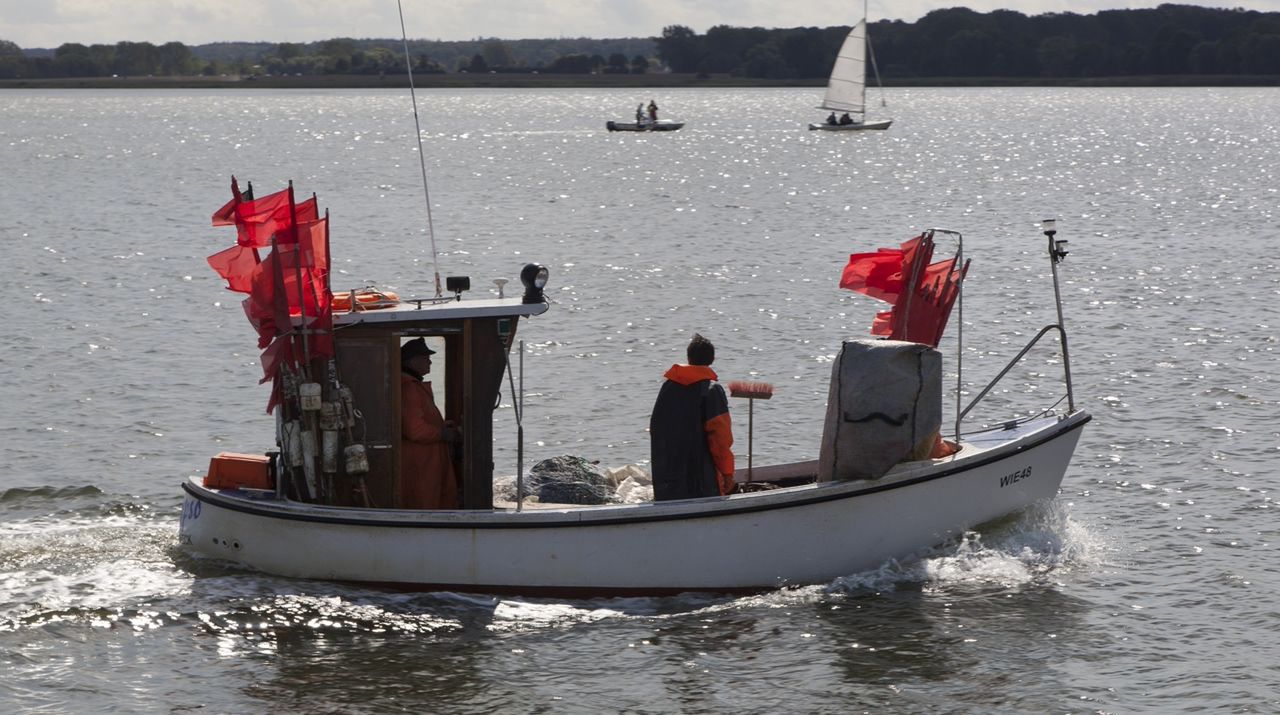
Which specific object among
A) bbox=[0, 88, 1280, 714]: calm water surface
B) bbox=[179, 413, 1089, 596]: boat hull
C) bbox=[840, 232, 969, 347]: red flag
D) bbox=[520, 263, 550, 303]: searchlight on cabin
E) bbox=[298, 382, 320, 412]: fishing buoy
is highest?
bbox=[520, 263, 550, 303]: searchlight on cabin

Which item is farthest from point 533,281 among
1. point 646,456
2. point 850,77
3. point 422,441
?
point 850,77

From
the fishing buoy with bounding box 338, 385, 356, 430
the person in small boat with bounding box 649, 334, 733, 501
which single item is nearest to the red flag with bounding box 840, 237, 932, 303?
the person in small boat with bounding box 649, 334, 733, 501

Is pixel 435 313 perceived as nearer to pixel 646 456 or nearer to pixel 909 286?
pixel 909 286

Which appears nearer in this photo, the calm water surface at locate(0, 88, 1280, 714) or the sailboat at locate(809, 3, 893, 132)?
the calm water surface at locate(0, 88, 1280, 714)

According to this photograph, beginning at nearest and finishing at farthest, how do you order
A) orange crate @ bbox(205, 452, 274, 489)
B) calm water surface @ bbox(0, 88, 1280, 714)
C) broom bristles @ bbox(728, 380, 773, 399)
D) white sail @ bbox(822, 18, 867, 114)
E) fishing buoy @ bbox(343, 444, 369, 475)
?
1. calm water surface @ bbox(0, 88, 1280, 714)
2. fishing buoy @ bbox(343, 444, 369, 475)
3. broom bristles @ bbox(728, 380, 773, 399)
4. orange crate @ bbox(205, 452, 274, 489)
5. white sail @ bbox(822, 18, 867, 114)

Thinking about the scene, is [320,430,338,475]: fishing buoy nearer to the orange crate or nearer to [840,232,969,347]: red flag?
the orange crate

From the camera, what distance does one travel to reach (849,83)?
9938 cm

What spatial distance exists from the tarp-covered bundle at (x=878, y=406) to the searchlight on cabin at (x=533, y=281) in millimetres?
2268

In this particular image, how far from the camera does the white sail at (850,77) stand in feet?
301

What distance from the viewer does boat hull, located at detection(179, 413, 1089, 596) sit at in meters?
11.8

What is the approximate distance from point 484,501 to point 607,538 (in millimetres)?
1011

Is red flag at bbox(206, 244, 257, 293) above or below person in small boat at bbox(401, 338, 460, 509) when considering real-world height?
above

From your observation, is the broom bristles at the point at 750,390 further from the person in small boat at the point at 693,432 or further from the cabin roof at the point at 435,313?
the cabin roof at the point at 435,313

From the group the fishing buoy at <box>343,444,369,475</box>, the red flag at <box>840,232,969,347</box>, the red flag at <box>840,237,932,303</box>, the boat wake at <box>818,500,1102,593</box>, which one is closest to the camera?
the fishing buoy at <box>343,444,369,475</box>
